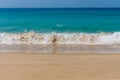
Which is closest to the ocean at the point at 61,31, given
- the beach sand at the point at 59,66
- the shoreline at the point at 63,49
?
the shoreline at the point at 63,49

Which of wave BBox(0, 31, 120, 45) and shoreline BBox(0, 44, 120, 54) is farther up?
wave BBox(0, 31, 120, 45)

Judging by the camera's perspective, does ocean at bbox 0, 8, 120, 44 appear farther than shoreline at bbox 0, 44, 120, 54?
Yes

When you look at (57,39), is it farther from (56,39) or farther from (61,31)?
(61,31)

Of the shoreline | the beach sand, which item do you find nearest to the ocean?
the shoreline

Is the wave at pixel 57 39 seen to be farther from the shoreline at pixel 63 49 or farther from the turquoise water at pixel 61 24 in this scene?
the turquoise water at pixel 61 24

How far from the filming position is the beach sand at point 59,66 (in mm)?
4070

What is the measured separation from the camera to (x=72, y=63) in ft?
15.6

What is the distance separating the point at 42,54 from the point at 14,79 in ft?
5.11

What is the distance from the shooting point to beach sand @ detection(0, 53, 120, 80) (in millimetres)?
4070

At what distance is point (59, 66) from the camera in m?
4.59

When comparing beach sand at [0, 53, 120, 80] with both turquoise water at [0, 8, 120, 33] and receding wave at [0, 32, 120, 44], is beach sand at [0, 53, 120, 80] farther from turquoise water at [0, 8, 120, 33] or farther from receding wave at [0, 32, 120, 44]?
turquoise water at [0, 8, 120, 33]

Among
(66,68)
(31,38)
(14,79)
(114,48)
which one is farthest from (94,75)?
(31,38)

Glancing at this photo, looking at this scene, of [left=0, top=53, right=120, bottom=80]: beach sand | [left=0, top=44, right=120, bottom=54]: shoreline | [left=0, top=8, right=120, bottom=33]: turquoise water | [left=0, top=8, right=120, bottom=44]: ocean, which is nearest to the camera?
[left=0, top=53, right=120, bottom=80]: beach sand

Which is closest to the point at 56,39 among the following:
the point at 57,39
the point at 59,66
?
the point at 57,39
